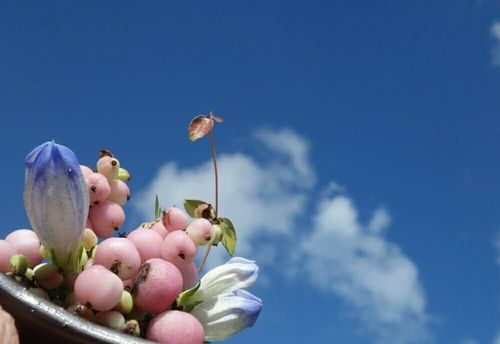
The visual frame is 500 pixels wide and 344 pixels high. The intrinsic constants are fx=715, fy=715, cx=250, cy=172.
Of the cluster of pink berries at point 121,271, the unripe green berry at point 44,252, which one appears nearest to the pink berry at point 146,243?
the cluster of pink berries at point 121,271

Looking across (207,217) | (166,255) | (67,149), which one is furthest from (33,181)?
(207,217)

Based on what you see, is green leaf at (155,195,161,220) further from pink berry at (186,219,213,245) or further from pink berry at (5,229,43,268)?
pink berry at (5,229,43,268)

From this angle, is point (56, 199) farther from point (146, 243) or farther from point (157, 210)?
point (157, 210)

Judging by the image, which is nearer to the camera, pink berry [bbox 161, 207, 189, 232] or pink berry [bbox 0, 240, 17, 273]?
pink berry [bbox 0, 240, 17, 273]

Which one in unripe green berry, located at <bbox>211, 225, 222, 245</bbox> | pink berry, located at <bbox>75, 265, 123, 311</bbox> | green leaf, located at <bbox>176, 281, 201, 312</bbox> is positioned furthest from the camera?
unripe green berry, located at <bbox>211, 225, 222, 245</bbox>

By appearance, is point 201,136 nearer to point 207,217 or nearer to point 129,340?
point 207,217

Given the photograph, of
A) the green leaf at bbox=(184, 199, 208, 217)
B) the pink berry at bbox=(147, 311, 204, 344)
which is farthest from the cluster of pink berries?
the green leaf at bbox=(184, 199, 208, 217)
